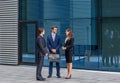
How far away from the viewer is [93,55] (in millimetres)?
18828

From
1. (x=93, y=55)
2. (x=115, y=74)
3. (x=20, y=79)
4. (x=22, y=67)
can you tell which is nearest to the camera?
(x=20, y=79)

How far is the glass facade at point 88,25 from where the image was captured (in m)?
18.5

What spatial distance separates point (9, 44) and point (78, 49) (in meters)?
4.19

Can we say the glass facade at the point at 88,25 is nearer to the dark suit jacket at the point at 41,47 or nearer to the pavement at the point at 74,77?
the pavement at the point at 74,77

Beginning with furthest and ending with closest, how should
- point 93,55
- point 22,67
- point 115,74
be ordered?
point 22,67 → point 93,55 → point 115,74

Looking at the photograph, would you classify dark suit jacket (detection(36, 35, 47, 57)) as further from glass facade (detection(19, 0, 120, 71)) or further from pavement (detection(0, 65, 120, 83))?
glass facade (detection(19, 0, 120, 71))

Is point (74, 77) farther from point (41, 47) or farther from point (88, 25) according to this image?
point (88, 25)

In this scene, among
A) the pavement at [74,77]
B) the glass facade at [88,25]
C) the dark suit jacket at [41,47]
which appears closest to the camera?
the dark suit jacket at [41,47]

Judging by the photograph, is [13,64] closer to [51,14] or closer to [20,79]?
[51,14]

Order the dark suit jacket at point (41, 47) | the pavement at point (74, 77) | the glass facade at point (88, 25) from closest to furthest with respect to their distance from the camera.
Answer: the dark suit jacket at point (41, 47) → the pavement at point (74, 77) → the glass facade at point (88, 25)

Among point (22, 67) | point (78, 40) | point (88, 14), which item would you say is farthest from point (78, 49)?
point (22, 67)

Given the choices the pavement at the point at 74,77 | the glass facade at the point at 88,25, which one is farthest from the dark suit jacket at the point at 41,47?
the glass facade at the point at 88,25

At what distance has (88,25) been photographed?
18.8 metres

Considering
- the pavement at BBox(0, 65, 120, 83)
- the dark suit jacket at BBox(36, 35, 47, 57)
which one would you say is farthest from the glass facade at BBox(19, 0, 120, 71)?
the dark suit jacket at BBox(36, 35, 47, 57)
